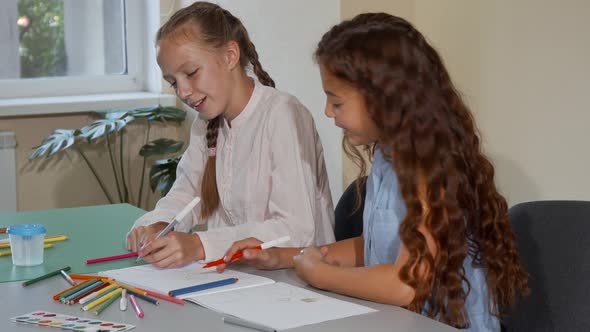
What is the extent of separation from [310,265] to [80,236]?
0.69 m

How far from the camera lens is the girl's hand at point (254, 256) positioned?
168cm

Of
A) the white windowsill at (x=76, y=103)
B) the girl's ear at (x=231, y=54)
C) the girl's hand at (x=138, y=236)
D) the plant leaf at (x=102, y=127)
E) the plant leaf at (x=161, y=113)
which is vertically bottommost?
the girl's hand at (x=138, y=236)

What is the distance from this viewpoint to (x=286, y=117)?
6.67 ft

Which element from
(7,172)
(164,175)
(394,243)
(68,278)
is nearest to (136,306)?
(68,278)

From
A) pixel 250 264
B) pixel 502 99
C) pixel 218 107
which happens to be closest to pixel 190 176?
pixel 218 107

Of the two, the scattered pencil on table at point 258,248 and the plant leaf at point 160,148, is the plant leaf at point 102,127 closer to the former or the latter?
the plant leaf at point 160,148

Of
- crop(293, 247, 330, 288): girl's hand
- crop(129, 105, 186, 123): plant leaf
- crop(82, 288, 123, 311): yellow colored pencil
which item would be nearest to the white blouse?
crop(293, 247, 330, 288): girl's hand

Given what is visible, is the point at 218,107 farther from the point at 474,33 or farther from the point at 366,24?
the point at 474,33

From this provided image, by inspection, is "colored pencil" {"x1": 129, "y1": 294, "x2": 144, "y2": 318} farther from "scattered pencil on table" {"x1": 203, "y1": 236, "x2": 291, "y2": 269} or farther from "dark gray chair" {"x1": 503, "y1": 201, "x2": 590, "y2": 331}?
"dark gray chair" {"x1": 503, "y1": 201, "x2": 590, "y2": 331}

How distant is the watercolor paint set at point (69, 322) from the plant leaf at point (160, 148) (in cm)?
221

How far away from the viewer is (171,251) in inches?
66.7

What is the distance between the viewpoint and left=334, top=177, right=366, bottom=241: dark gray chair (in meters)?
2.08

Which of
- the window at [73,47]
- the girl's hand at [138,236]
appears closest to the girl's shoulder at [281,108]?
the girl's hand at [138,236]

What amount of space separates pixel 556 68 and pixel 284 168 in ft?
2.81
